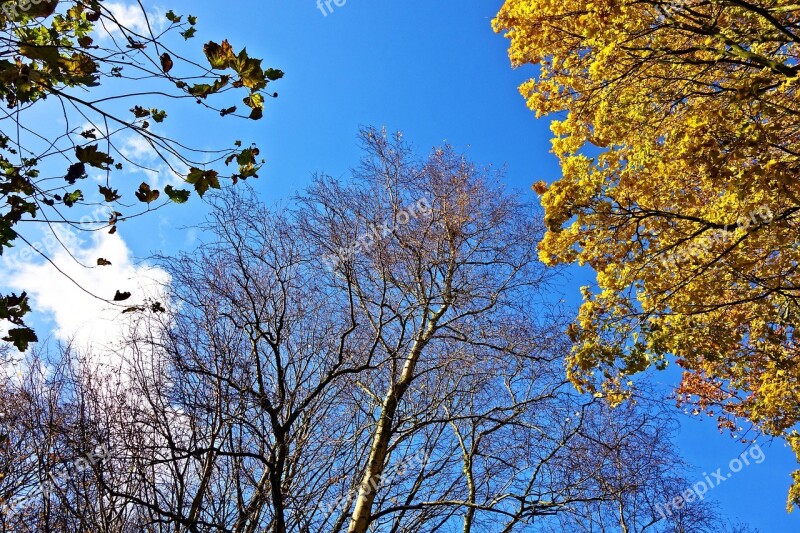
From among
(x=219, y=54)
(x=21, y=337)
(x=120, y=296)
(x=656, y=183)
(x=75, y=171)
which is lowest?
(x=21, y=337)

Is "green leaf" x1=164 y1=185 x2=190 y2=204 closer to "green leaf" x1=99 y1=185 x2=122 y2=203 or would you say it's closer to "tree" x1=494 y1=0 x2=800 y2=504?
"green leaf" x1=99 y1=185 x2=122 y2=203

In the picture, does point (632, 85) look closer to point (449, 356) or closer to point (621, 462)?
point (449, 356)

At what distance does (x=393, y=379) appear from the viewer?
5988 mm

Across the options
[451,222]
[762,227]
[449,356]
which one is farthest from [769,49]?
[449,356]

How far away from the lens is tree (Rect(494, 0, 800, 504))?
4.61 m

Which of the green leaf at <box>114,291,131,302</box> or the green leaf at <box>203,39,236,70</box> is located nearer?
the green leaf at <box>203,39,236,70</box>

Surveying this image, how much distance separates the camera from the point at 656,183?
535cm

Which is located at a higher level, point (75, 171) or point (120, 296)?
point (75, 171)

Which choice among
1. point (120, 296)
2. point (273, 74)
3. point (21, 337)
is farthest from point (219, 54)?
point (21, 337)

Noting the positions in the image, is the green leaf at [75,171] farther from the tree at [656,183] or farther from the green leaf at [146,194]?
the tree at [656,183]

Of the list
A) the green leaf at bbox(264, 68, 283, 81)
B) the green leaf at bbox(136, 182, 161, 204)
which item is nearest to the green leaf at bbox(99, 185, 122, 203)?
the green leaf at bbox(136, 182, 161, 204)

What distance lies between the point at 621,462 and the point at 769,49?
4.98 metres

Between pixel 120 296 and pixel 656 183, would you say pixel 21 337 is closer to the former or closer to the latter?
pixel 120 296

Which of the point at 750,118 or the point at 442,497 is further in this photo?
the point at 442,497
